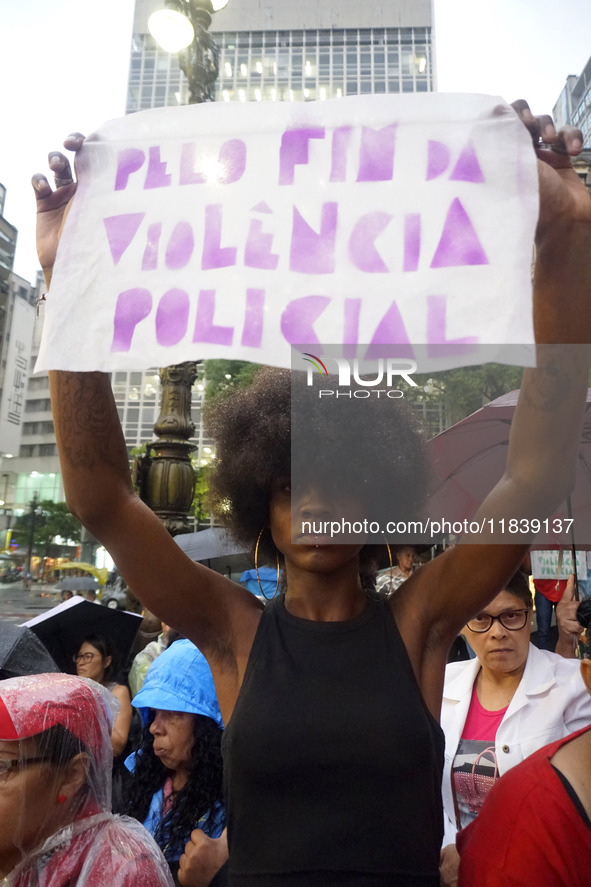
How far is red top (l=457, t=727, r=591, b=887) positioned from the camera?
1.20 m

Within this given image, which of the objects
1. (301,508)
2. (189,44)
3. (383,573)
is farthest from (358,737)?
(189,44)

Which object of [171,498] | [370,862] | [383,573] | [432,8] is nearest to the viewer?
[370,862]

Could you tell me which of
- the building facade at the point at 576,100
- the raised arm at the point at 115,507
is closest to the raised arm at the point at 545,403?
→ the raised arm at the point at 115,507

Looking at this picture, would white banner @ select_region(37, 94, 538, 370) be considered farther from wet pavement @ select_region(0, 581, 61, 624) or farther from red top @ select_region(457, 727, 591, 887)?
wet pavement @ select_region(0, 581, 61, 624)

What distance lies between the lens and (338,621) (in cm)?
157

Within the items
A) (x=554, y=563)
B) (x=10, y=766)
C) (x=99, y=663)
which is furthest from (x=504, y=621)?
(x=99, y=663)

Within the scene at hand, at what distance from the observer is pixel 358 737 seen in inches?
52.6

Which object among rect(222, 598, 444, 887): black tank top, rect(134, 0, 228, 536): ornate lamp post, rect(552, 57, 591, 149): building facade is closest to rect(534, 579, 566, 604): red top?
rect(134, 0, 228, 536): ornate lamp post

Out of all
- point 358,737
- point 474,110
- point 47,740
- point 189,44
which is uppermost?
point 189,44

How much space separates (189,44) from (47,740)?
5839 mm

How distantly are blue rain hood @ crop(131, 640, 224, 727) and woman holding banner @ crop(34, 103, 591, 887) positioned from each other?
3.69 feet

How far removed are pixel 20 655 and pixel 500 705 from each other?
1.81m

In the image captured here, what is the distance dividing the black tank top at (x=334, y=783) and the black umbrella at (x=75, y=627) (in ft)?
9.37

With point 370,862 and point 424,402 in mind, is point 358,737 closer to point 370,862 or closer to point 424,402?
point 370,862
